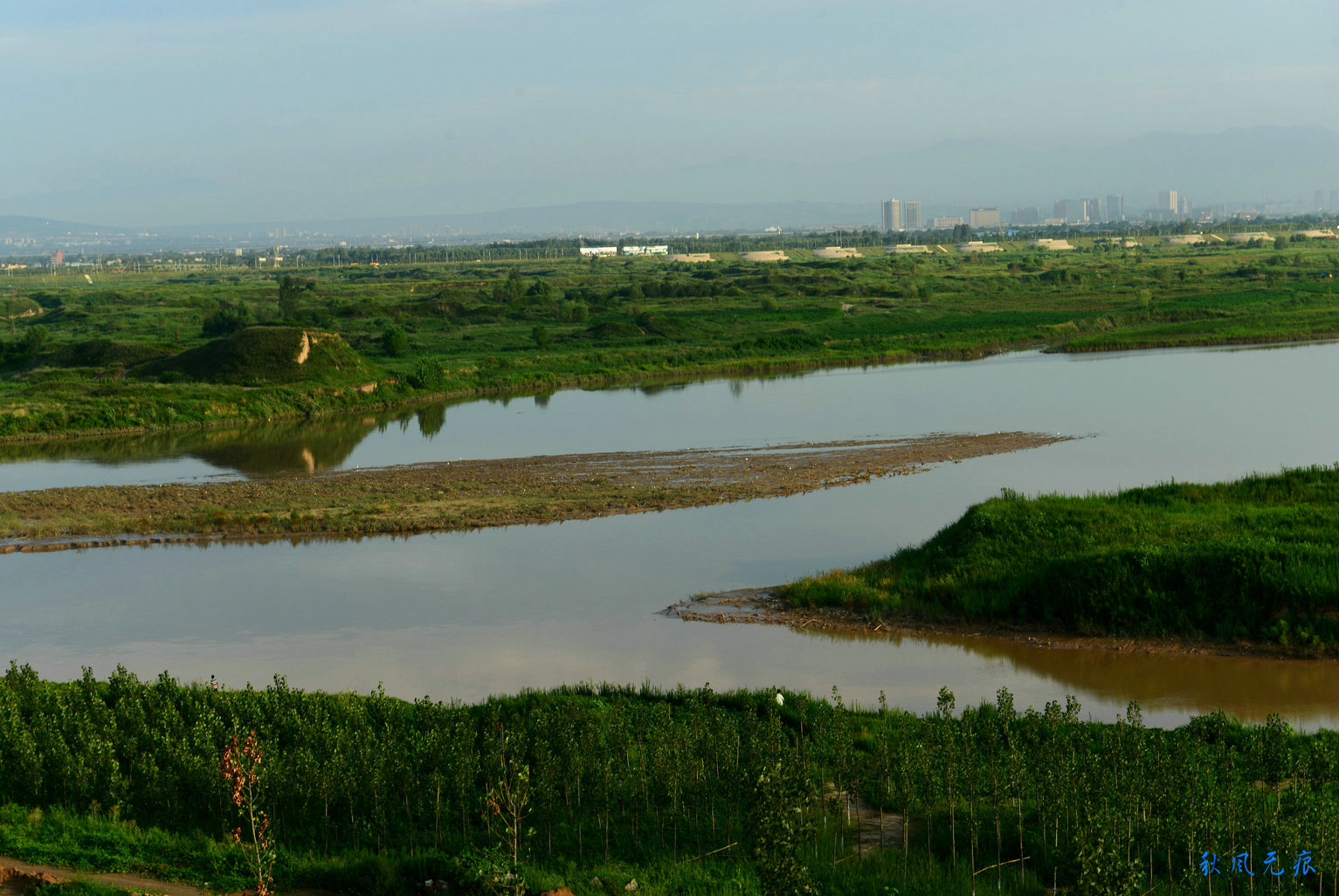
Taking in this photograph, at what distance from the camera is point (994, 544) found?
17031mm

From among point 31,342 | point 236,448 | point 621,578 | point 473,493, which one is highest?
point 31,342

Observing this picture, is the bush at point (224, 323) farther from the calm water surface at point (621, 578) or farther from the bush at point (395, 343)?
the calm water surface at point (621, 578)

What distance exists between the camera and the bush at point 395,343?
51438mm

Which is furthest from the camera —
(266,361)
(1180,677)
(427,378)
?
(427,378)

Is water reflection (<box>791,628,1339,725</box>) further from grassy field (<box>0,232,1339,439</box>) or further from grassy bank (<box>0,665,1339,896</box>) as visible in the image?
grassy field (<box>0,232,1339,439</box>)

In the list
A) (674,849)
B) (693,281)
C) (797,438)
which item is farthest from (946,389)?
(693,281)

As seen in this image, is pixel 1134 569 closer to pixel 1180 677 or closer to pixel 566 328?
pixel 1180 677

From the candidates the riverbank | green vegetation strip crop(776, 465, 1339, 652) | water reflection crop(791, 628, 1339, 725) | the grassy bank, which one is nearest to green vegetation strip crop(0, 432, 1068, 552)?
the riverbank

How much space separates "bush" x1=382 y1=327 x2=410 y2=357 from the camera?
51.4m

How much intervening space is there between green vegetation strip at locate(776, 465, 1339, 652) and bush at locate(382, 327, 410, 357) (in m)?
36.7

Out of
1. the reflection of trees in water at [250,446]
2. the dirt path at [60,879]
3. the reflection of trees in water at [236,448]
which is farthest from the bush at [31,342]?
the dirt path at [60,879]

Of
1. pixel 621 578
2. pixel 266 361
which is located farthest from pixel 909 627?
pixel 266 361

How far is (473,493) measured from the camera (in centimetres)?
2473

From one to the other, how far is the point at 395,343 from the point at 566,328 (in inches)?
462
